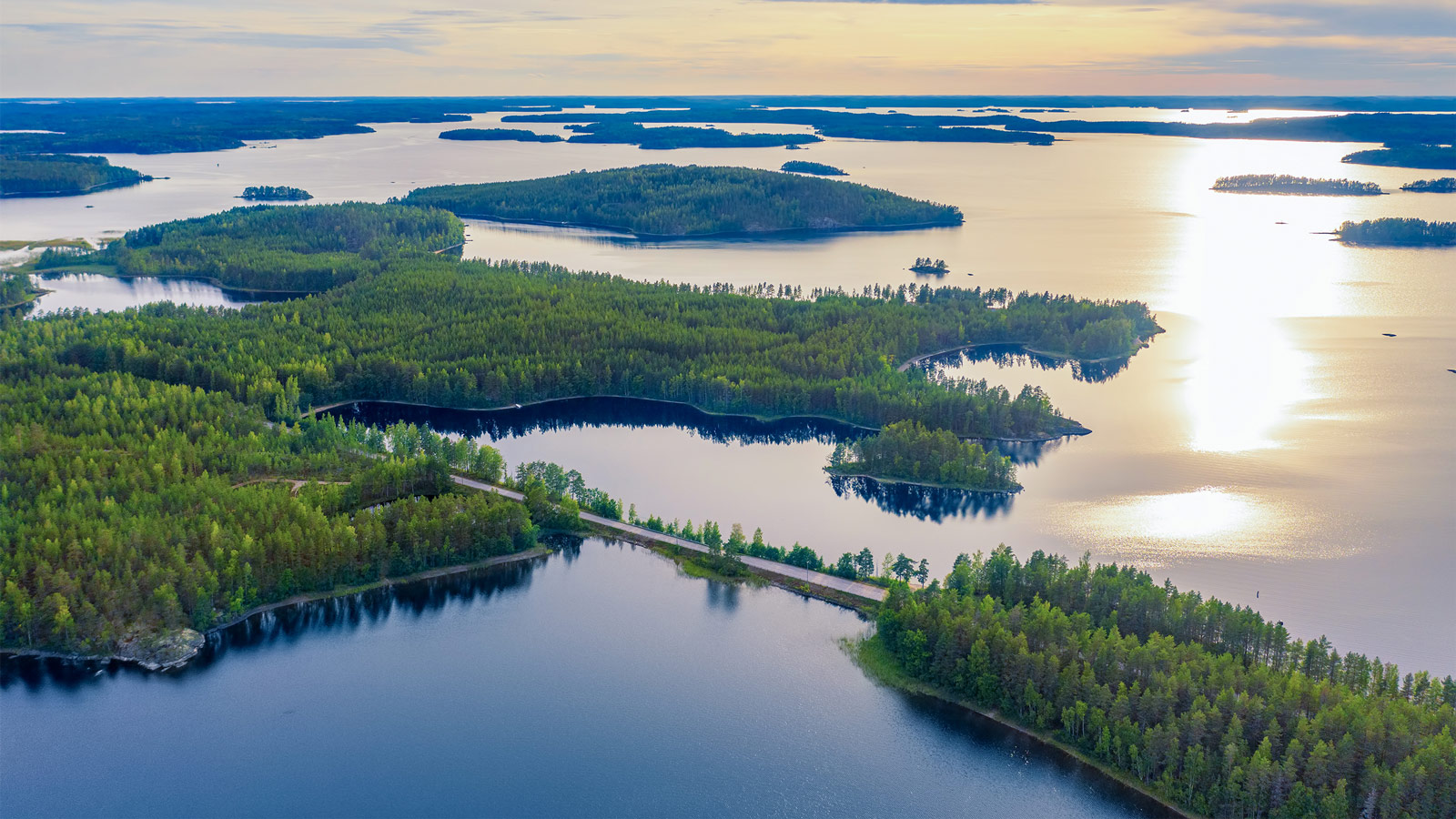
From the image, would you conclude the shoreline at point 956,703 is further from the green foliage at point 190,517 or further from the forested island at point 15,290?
the forested island at point 15,290

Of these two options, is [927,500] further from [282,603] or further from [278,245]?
[278,245]

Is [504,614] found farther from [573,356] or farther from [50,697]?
[573,356]

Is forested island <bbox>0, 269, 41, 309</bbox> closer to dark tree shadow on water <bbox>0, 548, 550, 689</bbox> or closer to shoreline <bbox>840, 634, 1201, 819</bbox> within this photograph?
dark tree shadow on water <bbox>0, 548, 550, 689</bbox>

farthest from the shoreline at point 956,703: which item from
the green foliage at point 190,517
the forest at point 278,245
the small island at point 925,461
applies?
the forest at point 278,245

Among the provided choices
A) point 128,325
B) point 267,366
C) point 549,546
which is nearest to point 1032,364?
point 549,546

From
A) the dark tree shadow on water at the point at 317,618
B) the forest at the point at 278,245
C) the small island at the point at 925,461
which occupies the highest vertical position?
the forest at the point at 278,245

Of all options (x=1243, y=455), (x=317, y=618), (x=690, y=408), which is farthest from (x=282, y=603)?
(x=1243, y=455)
